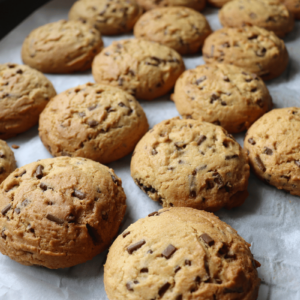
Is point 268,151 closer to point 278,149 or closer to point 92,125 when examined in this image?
point 278,149

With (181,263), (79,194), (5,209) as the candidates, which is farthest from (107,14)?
(181,263)

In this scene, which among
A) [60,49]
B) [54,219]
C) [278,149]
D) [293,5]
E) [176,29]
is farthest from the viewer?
[293,5]

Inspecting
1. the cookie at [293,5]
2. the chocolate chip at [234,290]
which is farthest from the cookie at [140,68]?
the chocolate chip at [234,290]

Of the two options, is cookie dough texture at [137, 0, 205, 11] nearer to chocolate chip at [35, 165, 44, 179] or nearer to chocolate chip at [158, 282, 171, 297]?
chocolate chip at [35, 165, 44, 179]

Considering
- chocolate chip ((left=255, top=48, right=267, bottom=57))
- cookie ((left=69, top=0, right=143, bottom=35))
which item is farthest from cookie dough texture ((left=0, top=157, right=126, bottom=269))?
cookie ((left=69, top=0, right=143, bottom=35))

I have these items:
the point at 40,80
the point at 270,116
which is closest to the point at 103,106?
the point at 40,80

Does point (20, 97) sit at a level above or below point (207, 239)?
above

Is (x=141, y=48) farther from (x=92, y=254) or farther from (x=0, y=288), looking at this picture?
(x=0, y=288)
